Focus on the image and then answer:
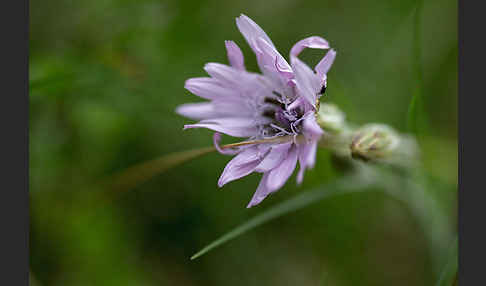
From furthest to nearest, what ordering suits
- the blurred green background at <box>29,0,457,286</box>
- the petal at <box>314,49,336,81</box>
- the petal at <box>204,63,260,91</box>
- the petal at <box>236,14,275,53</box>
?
the blurred green background at <box>29,0,457,286</box> → the petal at <box>204,63,260,91</box> → the petal at <box>236,14,275,53</box> → the petal at <box>314,49,336,81</box>

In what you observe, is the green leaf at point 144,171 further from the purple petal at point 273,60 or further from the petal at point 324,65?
the petal at point 324,65

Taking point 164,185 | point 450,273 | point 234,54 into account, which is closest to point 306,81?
point 234,54

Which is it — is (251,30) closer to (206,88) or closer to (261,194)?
(206,88)

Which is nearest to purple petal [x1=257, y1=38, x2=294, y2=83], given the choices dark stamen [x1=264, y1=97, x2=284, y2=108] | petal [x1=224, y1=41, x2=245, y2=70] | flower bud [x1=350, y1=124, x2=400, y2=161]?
petal [x1=224, y1=41, x2=245, y2=70]

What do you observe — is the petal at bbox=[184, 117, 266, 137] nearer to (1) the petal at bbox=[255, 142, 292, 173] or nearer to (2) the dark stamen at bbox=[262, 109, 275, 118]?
(2) the dark stamen at bbox=[262, 109, 275, 118]

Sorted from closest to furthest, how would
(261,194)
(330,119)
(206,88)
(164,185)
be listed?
1. (261,194)
2. (206,88)
3. (330,119)
4. (164,185)

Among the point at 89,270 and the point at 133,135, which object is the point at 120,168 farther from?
the point at 89,270
